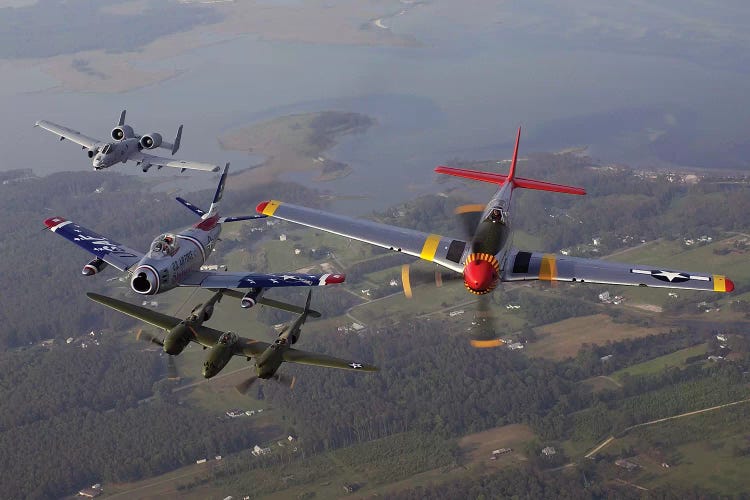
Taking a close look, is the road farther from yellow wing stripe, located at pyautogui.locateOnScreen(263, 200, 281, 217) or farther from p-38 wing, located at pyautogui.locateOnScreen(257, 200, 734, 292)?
yellow wing stripe, located at pyautogui.locateOnScreen(263, 200, 281, 217)

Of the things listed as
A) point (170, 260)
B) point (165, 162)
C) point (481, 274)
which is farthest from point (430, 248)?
point (165, 162)

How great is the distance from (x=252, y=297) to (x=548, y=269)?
1388 centimetres

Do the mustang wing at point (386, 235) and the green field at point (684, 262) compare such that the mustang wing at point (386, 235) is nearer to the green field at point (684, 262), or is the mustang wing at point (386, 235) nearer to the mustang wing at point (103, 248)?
the mustang wing at point (103, 248)

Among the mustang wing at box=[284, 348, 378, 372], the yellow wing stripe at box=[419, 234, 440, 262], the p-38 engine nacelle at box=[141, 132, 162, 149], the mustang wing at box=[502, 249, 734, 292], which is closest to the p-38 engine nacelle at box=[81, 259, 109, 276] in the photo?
the mustang wing at box=[284, 348, 378, 372]

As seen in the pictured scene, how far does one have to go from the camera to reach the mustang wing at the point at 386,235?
1698 inches

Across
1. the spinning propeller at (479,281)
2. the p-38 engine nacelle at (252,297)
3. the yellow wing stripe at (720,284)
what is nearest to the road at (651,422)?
the yellow wing stripe at (720,284)

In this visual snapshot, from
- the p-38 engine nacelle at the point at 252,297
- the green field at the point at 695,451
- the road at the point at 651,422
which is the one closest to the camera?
the p-38 engine nacelle at the point at 252,297

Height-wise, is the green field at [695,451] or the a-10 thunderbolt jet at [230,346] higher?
the a-10 thunderbolt jet at [230,346]

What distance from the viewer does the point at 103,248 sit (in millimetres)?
45625

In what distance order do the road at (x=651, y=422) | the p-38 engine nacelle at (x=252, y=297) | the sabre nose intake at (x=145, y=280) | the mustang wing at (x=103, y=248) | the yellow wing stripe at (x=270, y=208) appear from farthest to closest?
the road at (x=651, y=422) → the yellow wing stripe at (x=270, y=208) → the mustang wing at (x=103, y=248) → the p-38 engine nacelle at (x=252, y=297) → the sabre nose intake at (x=145, y=280)

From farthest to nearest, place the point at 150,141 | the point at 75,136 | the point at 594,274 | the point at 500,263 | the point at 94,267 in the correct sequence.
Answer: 1. the point at 75,136
2. the point at 150,141
3. the point at 94,267
4. the point at 594,274
5. the point at 500,263

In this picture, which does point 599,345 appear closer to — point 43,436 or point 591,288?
point 591,288

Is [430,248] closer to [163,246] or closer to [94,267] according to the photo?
[163,246]

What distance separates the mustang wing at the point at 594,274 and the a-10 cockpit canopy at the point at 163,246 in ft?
51.3
